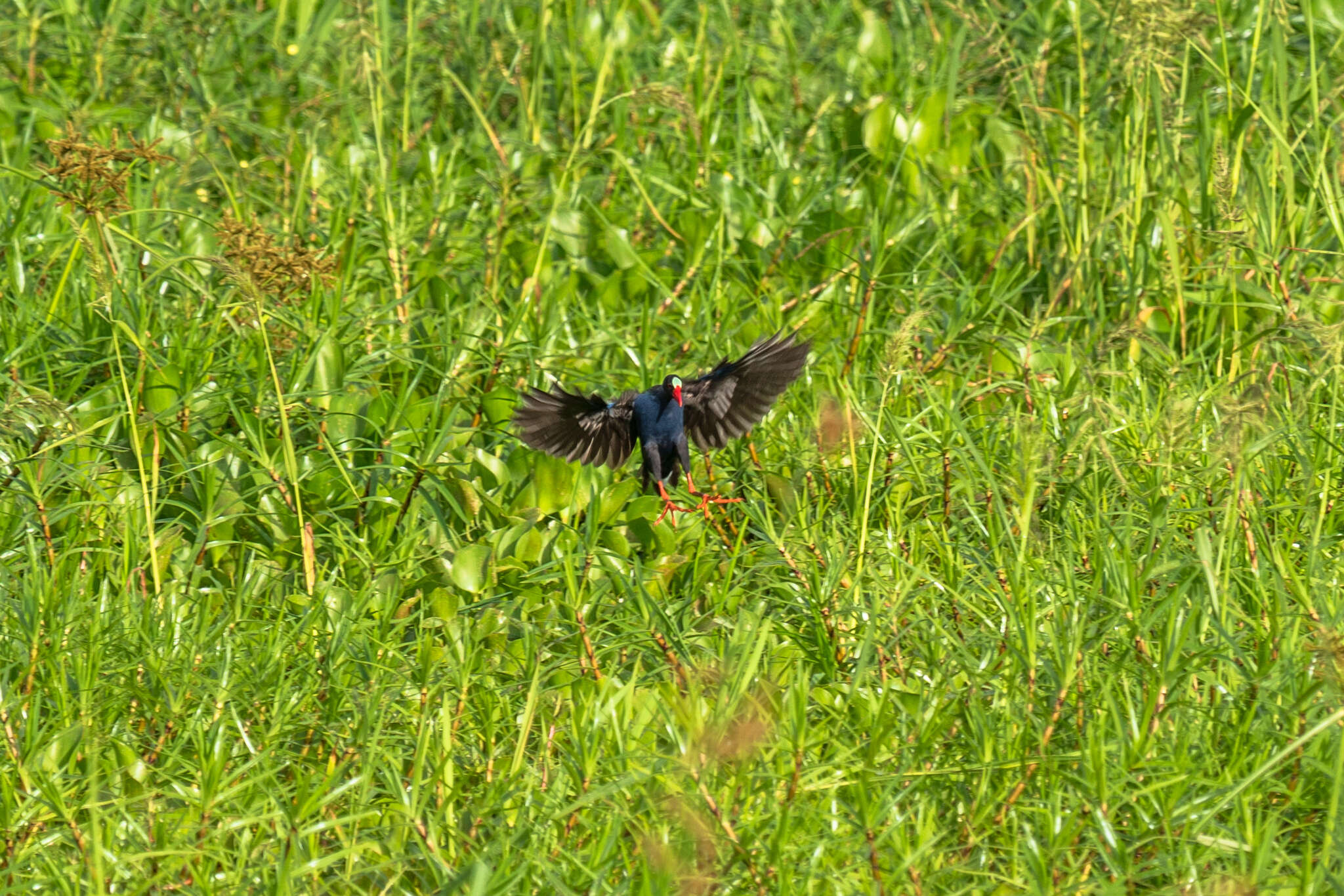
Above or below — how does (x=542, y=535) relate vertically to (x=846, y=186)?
below

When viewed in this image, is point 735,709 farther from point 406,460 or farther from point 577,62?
point 577,62

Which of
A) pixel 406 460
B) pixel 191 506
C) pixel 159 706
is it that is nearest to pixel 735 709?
pixel 159 706

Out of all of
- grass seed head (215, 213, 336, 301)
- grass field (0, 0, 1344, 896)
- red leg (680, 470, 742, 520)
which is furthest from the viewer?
red leg (680, 470, 742, 520)

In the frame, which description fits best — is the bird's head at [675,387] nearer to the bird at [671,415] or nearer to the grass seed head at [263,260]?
the bird at [671,415]

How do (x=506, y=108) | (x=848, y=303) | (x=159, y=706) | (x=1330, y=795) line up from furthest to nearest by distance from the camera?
(x=506, y=108)
(x=848, y=303)
(x=159, y=706)
(x=1330, y=795)

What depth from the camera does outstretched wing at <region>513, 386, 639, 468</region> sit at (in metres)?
3.41

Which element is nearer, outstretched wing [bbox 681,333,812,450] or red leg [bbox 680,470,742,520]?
red leg [bbox 680,470,742,520]

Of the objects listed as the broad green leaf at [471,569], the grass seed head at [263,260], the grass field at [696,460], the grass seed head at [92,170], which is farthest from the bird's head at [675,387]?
the grass seed head at [92,170]

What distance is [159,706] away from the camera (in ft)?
8.93

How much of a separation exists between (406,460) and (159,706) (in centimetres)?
92

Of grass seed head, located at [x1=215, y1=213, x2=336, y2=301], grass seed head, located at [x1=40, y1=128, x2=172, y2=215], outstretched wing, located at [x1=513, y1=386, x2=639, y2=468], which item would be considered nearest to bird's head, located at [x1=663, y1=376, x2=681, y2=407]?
outstretched wing, located at [x1=513, y1=386, x2=639, y2=468]

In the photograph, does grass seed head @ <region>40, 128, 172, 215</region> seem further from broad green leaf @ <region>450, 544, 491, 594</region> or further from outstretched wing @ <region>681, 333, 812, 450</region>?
outstretched wing @ <region>681, 333, 812, 450</region>

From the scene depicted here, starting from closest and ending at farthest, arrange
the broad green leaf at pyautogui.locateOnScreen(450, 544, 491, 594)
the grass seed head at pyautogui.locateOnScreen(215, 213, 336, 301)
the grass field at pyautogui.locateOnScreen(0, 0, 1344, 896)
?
the grass field at pyautogui.locateOnScreen(0, 0, 1344, 896), the grass seed head at pyautogui.locateOnScreen(215, 213, 336, 301), the broad green leaf at pyautogui.locateOnScreen(450, 544, 491, 594)

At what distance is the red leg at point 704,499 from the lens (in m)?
3.36
